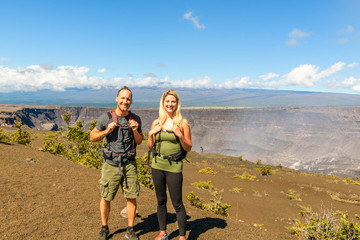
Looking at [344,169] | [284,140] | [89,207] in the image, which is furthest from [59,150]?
[284,140]

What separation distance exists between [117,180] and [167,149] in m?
0.94

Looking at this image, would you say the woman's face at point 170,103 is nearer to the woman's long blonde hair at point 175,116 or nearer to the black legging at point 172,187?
the woman's long blonde hair at point 175,116

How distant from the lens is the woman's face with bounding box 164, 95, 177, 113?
3266 mm

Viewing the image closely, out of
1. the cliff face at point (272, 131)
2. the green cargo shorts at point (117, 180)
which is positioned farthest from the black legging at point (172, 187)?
the cliff face at point (272, 131)

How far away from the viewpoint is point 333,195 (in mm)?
11805

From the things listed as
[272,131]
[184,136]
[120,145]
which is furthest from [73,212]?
[272,131]

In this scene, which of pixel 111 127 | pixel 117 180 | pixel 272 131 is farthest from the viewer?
pixel 272 131

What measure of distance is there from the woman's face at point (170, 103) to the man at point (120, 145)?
1.71 ft

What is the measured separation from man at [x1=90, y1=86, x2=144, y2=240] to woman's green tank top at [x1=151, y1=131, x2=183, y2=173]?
0.36m

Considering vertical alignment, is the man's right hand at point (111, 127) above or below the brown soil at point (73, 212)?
above

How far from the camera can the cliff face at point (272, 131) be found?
10975 cm

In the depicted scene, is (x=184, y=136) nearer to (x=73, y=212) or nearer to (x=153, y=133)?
(x=153, y=133)

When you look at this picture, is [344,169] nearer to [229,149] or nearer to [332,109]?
[229,149]

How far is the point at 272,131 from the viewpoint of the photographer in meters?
146
